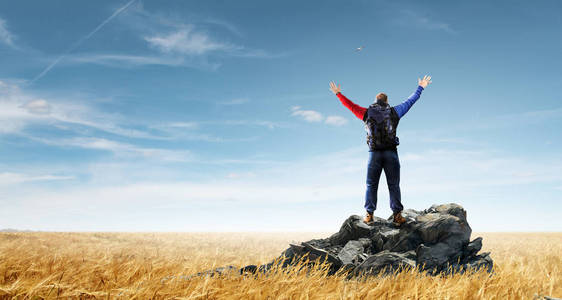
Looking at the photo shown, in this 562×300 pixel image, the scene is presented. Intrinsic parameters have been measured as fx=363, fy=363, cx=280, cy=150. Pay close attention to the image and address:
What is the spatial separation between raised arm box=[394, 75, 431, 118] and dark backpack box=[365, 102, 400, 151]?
22 cm

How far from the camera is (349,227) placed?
1011 centimetres

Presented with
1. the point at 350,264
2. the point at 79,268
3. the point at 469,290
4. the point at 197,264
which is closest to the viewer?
the point at 79,268

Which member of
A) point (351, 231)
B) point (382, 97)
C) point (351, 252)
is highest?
point (382, 97)

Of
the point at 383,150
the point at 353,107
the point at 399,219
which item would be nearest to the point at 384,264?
the point at 399,219

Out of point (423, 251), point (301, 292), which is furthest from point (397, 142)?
point (301, 292)

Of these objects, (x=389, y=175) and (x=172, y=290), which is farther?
(x=389, y=175)

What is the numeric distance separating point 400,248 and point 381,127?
320 cm

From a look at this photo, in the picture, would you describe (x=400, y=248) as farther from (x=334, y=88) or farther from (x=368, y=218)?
(x=334, y=88)

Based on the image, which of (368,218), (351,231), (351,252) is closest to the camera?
(351,252)

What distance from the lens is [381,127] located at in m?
9.84

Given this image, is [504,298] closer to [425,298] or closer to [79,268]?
[425,298]

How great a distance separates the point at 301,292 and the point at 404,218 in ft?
18.4

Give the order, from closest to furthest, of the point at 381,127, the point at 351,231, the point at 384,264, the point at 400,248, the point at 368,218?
the point at 384,264
the point at 400,248
the point at 381,127
the point at 351,231
the point at 368,218

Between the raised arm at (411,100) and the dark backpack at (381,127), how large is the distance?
224 millimetres
